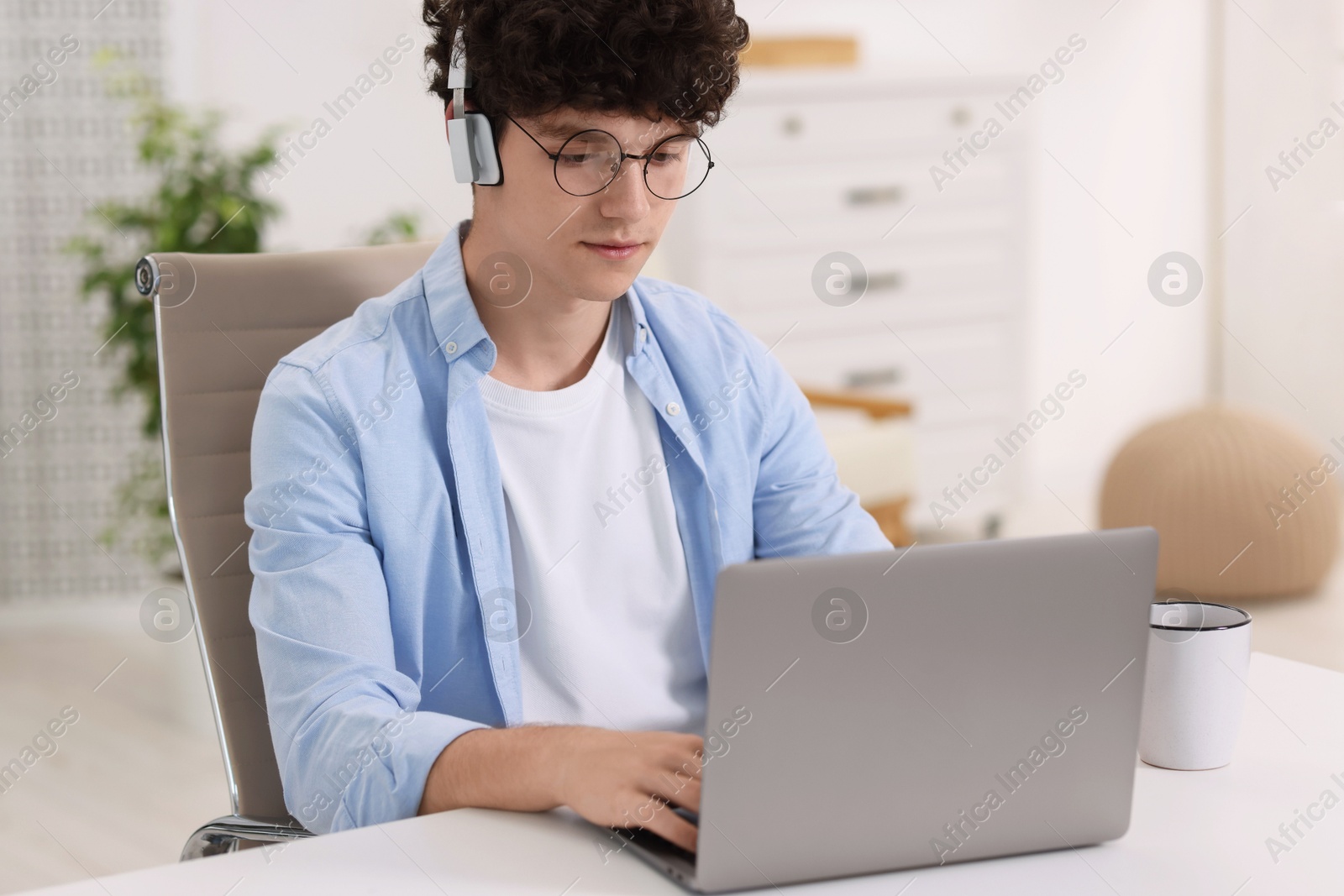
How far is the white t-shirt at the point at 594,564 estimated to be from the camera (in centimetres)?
131

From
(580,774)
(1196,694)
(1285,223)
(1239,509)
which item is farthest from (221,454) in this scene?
(1285,223)

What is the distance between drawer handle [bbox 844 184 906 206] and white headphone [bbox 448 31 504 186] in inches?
119

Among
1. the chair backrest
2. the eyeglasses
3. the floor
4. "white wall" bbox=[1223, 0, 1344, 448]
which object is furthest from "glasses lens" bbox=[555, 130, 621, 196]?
"white wall" bbox=[1223, 0, 1344, 448]

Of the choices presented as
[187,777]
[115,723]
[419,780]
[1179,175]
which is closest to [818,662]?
[419,780]

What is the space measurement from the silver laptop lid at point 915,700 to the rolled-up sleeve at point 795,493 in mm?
551

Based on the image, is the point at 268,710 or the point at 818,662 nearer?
the point at 818,662

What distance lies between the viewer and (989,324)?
14.7ft

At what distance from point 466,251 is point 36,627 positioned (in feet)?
9.06

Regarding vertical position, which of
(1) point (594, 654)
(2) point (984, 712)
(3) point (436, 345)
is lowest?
(1) point (594, 654)

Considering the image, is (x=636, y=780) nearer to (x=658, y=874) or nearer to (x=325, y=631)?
(x=658, y=874)

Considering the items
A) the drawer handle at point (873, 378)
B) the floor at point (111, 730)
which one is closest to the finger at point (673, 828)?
the floor at point (111, 730)

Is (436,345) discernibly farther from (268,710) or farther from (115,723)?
(115,723)

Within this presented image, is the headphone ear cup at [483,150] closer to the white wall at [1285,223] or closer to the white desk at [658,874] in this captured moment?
the white desk at [658,874]

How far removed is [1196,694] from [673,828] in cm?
44
